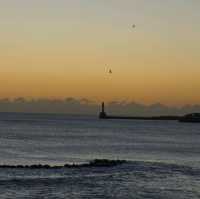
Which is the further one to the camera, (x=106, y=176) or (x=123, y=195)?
(x=106, y=176)

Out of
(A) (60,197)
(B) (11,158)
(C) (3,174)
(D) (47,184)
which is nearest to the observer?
(A) (60,197)

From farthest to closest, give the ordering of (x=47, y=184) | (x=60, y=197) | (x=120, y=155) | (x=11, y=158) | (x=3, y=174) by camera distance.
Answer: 1. (x=120, y=155)
2. (x=11, y=158)
3. (x=3, y=174)
4. (x=47, y=184)
5. (x=60, y=197)

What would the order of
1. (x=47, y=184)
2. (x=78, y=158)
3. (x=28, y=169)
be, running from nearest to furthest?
(x=47, y=184) → (x=28, y=169) → (x=78, y=158)

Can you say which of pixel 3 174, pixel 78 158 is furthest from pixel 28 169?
pixel 78 158

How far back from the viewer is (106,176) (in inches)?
2341

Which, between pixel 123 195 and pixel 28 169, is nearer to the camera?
pixel 123 195

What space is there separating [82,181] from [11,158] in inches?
1149

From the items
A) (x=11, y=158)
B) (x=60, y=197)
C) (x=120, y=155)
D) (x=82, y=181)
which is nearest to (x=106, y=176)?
(x=82, y=181)

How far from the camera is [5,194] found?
4616cm

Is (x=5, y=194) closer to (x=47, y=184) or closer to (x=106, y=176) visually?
(x=47, y=184)

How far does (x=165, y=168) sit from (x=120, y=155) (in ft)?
88.6

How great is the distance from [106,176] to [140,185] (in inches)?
280

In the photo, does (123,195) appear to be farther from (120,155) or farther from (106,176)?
(120,155)

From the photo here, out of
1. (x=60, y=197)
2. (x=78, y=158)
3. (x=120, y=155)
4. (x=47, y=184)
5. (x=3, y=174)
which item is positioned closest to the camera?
(x=60, y=197)
